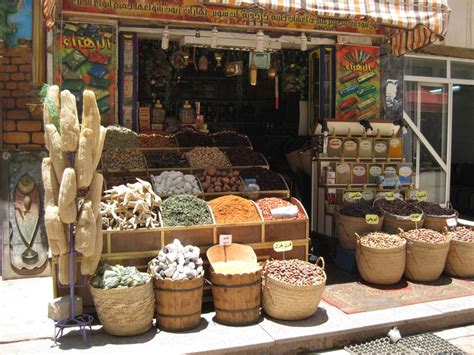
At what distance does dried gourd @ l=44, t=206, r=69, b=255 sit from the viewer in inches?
181

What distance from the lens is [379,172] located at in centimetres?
810

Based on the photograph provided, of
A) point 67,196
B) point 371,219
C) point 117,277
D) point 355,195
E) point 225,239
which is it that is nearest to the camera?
point 67,196

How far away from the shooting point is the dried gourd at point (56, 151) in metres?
4.60

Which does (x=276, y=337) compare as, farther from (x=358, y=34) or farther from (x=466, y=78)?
(x=466, y=78)

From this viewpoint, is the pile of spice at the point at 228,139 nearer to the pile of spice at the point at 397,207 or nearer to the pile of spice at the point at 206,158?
the pile of spice at the point at 206,158

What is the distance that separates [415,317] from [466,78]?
249 inches

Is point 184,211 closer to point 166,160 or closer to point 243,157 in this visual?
point 166,160

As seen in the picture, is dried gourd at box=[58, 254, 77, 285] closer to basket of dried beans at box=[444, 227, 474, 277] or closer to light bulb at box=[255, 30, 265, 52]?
light bulb at box=[255, 30, 265, 52]

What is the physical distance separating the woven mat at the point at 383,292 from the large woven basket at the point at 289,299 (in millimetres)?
606

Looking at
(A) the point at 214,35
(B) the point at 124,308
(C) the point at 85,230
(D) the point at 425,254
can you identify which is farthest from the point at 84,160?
(D) the point at 425,254

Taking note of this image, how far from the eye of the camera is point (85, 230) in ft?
15.3

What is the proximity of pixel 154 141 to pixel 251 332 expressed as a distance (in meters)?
3.48

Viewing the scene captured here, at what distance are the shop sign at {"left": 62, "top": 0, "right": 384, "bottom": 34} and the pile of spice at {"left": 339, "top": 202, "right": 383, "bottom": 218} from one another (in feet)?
9.03

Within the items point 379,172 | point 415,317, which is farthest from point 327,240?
point 415,317
